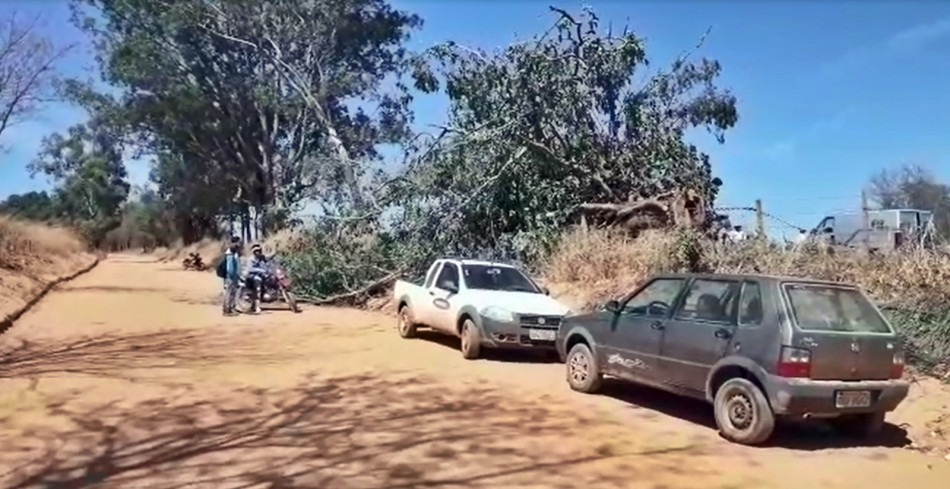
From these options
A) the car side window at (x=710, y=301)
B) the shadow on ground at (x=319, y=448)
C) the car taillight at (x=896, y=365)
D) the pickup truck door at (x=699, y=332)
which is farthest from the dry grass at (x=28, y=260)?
the car taillight at (x=896, y=365)

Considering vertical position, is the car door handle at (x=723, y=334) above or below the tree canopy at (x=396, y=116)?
below

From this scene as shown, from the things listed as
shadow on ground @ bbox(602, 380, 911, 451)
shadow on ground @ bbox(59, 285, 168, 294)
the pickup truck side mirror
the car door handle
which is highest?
the pickup truck side mirror

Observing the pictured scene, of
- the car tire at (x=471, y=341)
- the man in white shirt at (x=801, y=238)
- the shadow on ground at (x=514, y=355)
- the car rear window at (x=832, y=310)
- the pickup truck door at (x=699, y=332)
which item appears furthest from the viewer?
the man in white shirt at (x=801, y=238)

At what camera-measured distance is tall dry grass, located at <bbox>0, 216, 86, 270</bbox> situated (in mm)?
25641

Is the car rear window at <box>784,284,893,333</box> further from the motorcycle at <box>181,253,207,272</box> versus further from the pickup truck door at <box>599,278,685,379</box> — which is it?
the motorcycle at <box>181,253,207,272</box>

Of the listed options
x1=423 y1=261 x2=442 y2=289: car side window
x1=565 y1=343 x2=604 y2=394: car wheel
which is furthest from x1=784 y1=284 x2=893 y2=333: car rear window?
x1=423 y1=261 x2=442 y2=289: car side window

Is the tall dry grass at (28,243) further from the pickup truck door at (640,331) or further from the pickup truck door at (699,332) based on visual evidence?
the pickup truck door at (699,332)

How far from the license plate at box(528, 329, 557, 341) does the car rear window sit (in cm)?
521

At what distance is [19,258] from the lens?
27203mm

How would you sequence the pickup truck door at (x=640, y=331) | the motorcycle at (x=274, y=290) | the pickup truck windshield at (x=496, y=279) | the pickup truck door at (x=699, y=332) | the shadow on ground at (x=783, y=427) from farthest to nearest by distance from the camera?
the motorcycle at (x=274, y=290) → the pickup truck windshield at (x=496, y=279) → the pickup truck door at (x=640, y=331) → the pickup truck door at (x=699, y=332) → the shadow on ground at (x=783, y=427)

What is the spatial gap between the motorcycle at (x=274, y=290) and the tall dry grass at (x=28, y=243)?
855 cm

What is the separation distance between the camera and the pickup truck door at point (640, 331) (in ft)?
29.2

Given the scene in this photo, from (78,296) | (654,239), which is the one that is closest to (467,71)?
(654,239)

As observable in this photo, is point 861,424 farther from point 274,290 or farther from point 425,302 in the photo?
point 274,290
